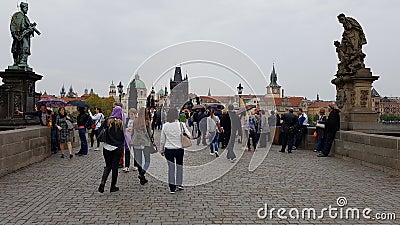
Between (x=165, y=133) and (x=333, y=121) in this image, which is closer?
(x=165, y=133)

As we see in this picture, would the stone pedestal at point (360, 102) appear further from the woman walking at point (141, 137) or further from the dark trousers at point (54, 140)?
the dark trousers at point (54, 140)

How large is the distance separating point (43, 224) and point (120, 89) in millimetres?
35123

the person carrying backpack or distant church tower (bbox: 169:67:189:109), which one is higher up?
distant church tower (bbox: 169:67:189:109)

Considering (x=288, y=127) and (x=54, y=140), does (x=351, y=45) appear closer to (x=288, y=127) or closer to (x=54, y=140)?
(x=288, y=127)

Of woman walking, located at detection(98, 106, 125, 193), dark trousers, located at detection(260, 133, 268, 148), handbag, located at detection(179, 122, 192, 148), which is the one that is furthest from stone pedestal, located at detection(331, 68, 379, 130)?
woman walking, located at detection(98, 106, 125, 193)

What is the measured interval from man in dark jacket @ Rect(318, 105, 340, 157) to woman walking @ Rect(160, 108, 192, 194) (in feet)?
24.4

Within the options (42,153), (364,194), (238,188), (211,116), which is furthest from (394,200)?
(42,153)

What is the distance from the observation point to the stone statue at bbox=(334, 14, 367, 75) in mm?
14992

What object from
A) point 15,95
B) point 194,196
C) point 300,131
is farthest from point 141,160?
point 300,131

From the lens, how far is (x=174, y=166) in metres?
8.59

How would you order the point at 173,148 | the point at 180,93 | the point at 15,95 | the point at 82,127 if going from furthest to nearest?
1. the point at 180,93
2. the point at 15,95
3. the point at 82,127
4. the point at 173,148

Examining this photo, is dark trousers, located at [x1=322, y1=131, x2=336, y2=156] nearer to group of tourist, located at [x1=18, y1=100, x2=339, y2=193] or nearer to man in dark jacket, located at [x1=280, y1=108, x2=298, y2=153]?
group of tourist, located at [x1=18, y1=100, x2=339, y2=193]

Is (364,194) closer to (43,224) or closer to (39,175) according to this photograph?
(43,224)

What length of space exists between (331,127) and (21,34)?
40.8ft
